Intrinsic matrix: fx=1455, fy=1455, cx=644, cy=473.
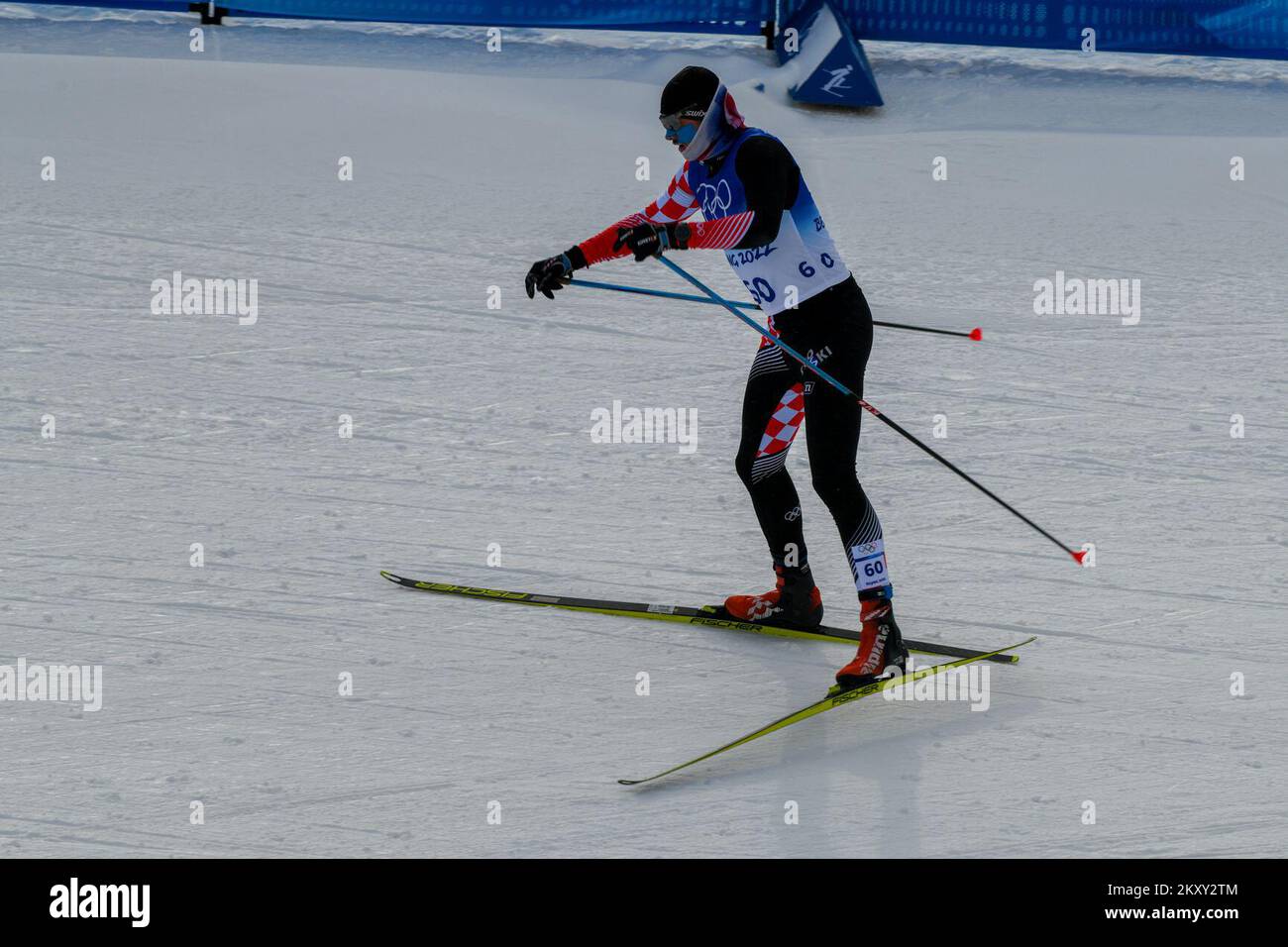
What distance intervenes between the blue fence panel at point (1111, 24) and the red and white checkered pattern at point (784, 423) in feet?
16.9

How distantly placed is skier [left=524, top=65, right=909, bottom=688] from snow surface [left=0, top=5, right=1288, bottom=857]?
0.41m

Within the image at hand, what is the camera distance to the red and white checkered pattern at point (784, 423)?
4.14m

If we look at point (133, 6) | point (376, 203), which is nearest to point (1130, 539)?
point (376, 203)

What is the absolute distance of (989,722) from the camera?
3883mm

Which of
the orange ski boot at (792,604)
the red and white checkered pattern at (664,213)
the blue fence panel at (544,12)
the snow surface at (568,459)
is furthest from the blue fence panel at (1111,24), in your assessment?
the orange ski boot at (792,604)

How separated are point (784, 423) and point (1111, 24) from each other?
5762 mm

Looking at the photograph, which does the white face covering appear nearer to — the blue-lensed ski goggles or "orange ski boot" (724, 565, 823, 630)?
the blue-lensed ski goggles

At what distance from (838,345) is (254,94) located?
526 centimetres

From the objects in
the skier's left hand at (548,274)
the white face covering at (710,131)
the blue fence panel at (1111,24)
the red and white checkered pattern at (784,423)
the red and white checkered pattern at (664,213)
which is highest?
the blue fence panel at (1111,24)

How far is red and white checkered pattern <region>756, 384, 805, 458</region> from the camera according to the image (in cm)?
414

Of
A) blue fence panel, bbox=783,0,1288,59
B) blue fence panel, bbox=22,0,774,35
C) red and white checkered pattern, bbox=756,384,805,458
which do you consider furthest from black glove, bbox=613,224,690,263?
blue fence panel, bbox=783,0,1288,59

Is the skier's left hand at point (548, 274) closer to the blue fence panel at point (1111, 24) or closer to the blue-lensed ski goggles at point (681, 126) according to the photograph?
the blue-lensed ski goggles at point (681, 126)

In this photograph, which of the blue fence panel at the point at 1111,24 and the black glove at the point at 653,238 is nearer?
the black glove at the point at 653,238

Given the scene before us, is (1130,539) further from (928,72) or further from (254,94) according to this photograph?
(254,94)
